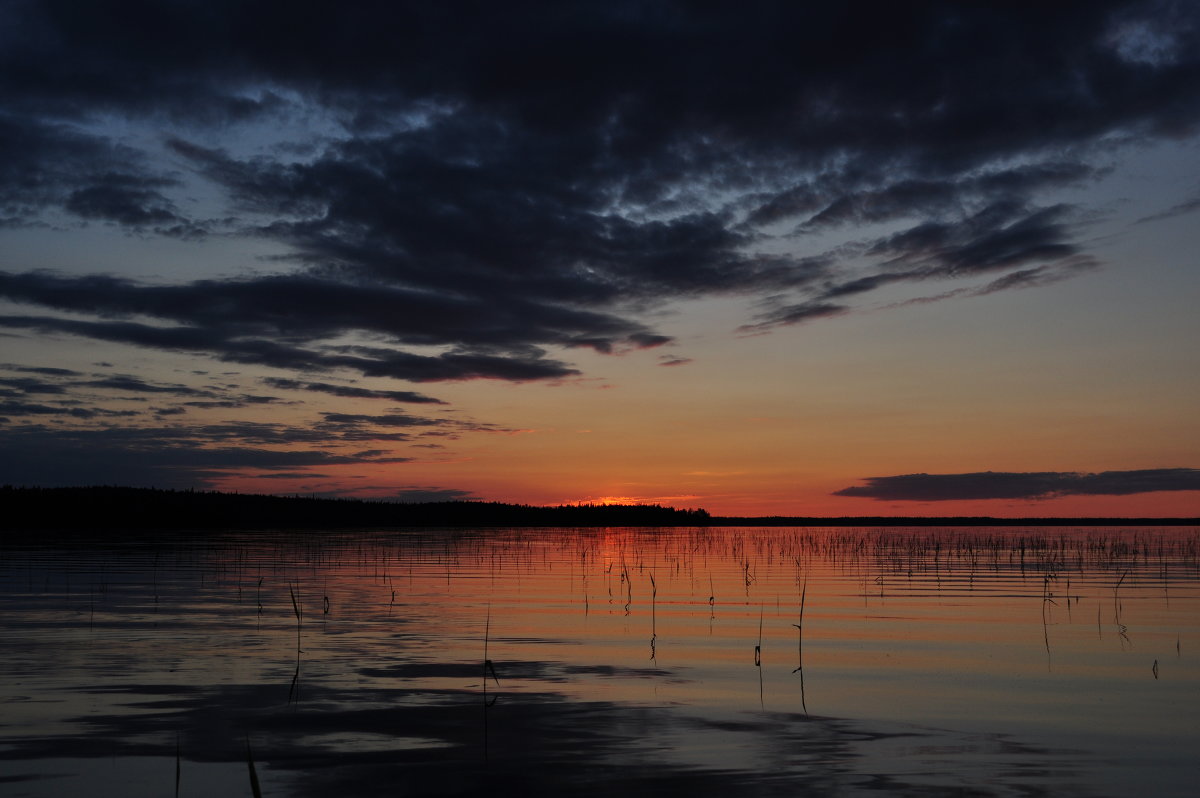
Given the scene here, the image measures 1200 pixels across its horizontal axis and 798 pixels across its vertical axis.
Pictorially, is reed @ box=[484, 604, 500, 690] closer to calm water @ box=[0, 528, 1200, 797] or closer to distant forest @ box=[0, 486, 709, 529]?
calm water @ box=[0, 528, 1200, 797]

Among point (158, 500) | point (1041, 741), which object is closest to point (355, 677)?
point (1041, 741)

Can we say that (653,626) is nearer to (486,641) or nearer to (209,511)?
(486,641)

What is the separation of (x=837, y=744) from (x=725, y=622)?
10.7 m

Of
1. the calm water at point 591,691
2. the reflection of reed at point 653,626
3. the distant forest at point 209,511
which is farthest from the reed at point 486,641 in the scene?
the distant forest at point 209,511

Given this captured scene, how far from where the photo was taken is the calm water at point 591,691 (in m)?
8.60

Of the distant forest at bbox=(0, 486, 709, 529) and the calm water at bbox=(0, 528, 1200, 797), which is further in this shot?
the distant forest at bbox=(0, 486, 709, 529)

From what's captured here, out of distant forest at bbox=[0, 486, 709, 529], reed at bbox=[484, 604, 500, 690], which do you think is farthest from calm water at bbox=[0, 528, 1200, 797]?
distant forest at bbox=[0, 486, 709, 529]

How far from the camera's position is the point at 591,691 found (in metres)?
12.6

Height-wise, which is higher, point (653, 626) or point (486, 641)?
point (486, 641)

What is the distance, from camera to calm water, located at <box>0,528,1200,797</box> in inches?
339

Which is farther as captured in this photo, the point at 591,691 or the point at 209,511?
the point at 209,511

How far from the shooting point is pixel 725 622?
20.4m

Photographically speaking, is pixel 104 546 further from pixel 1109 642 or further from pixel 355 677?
pixel 1109 642

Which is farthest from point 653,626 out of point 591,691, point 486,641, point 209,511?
point 209,511
